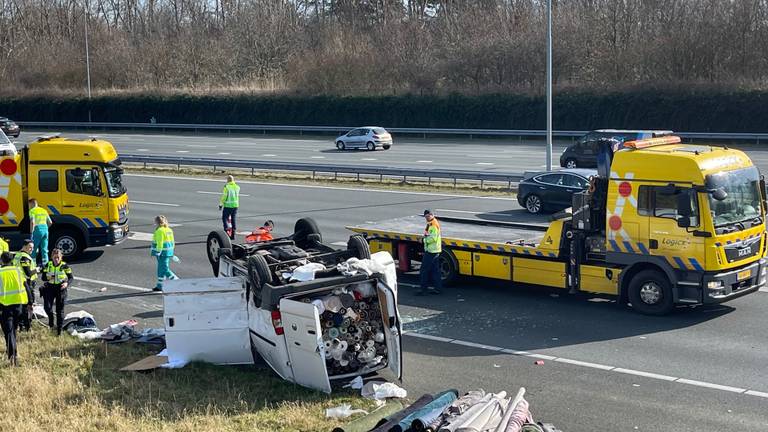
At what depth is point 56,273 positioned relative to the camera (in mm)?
14297

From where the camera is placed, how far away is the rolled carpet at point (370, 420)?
944 centimetres

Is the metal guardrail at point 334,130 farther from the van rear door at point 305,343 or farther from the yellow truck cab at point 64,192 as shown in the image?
the van rear door at point 305,343

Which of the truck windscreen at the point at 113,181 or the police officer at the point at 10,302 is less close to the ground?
the truck windscreen at the point at 113,181

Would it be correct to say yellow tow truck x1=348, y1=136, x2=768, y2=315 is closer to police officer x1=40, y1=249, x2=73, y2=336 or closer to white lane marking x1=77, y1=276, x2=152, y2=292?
white lane marking x1=77, y1=276, x2=152, y2=292

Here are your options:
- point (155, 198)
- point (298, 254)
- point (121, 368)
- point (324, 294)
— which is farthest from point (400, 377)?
point (155, 198)

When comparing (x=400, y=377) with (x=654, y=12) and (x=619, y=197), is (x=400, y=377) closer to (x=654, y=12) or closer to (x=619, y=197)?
(x=619, y=197)

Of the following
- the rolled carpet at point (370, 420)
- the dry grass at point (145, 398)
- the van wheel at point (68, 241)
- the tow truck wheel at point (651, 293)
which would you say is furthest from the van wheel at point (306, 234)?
the van wheel at point (68, 241)

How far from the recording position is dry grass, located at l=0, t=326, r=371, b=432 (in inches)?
405

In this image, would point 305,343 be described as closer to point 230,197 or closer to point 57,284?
point 57,284

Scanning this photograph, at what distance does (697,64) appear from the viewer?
52156mm

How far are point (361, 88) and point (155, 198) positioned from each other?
112 ft

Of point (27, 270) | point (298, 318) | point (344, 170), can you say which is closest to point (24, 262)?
point (27, 270)

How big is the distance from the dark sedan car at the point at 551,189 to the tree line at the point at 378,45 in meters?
25.6

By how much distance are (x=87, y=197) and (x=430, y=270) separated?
8644 mm
